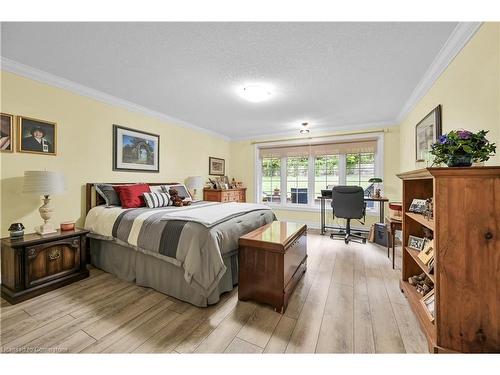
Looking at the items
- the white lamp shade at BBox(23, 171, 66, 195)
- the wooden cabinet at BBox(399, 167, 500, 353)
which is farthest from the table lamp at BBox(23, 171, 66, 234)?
the wooden cabinet at BBox(399, 167, 500, 353)

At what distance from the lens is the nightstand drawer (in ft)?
6.44

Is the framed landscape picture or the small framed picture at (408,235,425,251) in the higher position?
the framed landscape picture

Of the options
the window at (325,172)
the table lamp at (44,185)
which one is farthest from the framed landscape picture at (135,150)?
the window at (325,172)

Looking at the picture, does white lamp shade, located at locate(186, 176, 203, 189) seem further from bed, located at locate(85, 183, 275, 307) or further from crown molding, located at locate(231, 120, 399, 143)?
crown molding, located at locate(231, 120, 399, 143)

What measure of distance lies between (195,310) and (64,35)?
2.57 meters

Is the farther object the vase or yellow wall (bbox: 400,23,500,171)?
yellow wall (bbox: 400,23,500,171)

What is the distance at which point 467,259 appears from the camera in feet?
3.87

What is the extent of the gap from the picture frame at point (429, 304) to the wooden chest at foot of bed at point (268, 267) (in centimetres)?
100

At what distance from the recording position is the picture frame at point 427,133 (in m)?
2.26

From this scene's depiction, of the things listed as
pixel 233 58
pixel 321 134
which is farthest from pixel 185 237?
pixel 321 134

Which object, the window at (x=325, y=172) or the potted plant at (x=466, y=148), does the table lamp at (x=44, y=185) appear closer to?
the potted plant at (x=466, y=148)

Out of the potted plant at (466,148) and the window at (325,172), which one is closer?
the potted plant at (466,148)

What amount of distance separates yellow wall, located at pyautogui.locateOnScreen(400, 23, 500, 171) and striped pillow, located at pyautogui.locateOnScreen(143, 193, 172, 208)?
3.42 metres
